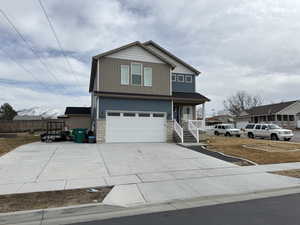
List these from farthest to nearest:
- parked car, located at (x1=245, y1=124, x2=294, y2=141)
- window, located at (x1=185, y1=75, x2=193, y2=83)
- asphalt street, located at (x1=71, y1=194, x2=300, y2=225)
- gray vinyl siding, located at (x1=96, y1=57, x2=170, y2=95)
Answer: window, located at (x1=185, y1=75, x2=193, y2=83)
parked car, located at (x1=245, y1=124, x2=294, y2=141)
gray vinyl siding, located at (x1=96, y1=57, x2=170, y2=95)
asphalt street, located at (x1=71, y1=194, x2=300, y2=225)

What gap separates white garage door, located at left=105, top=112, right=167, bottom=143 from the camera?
50.1 feet

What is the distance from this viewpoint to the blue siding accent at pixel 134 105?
15137 mm

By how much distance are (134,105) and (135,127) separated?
1765 mm

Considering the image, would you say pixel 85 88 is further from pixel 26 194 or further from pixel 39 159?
pixel 26 194

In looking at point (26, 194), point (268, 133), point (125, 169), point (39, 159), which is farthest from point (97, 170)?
point (268, 133)

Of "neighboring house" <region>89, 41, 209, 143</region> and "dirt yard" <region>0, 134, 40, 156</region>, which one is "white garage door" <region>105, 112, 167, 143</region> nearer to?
"neighboring house" <region>89, 41, 209, 143</region>

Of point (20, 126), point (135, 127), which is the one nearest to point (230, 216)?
point (135, 127)

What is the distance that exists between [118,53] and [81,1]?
611cm

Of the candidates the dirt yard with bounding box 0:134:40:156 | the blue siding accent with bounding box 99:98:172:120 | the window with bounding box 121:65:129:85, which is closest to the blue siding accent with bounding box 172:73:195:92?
the blue siding accent with bounding box 99:98:172:120

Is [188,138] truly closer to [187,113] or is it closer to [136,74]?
[187,113]

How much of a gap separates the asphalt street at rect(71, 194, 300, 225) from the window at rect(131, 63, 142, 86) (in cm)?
1294

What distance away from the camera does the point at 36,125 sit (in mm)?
31094

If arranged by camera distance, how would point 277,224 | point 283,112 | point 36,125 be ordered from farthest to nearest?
point 283,112, point 36,125, point 277,224

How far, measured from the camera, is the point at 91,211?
4.29 metres
